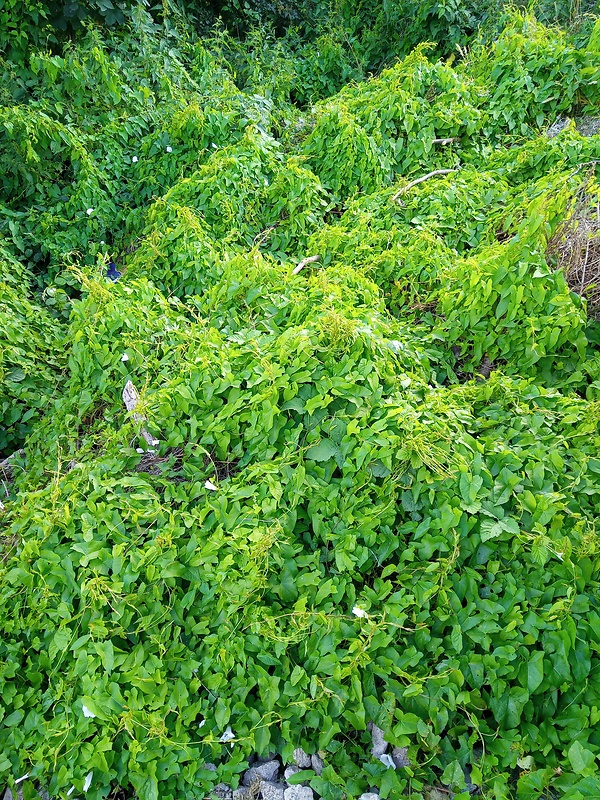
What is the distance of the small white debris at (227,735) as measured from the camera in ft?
6.32

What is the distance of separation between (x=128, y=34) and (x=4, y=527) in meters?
4.72

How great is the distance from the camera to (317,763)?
1.92 metres

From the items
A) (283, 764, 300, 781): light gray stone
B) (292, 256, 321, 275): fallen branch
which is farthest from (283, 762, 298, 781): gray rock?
(292, 256, 321, 275): fallen branch

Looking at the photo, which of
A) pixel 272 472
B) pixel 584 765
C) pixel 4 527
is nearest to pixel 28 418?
pixel 4 527

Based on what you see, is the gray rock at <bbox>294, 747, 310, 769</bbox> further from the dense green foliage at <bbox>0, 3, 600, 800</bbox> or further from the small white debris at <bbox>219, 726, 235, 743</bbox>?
the small white debris at <bbox>219, 726, 235, 743</bbox>

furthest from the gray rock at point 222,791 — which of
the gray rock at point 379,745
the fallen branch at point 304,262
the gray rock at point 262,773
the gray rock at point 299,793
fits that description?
the fallen branch at point 304,262

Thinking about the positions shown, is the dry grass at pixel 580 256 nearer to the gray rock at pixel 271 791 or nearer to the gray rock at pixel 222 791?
the gray rock at pixel 271 791

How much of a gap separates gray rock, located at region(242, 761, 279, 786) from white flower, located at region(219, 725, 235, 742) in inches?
4.5

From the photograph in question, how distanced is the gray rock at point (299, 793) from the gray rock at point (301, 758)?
7 centimetres

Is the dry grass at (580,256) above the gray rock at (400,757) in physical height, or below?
above

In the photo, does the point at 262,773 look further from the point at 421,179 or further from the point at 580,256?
the point at 421,179

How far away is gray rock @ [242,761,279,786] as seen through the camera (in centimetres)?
191

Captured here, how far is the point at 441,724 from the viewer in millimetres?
1859

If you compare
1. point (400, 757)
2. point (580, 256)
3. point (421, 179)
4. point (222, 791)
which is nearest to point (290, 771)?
point (222, 791)
